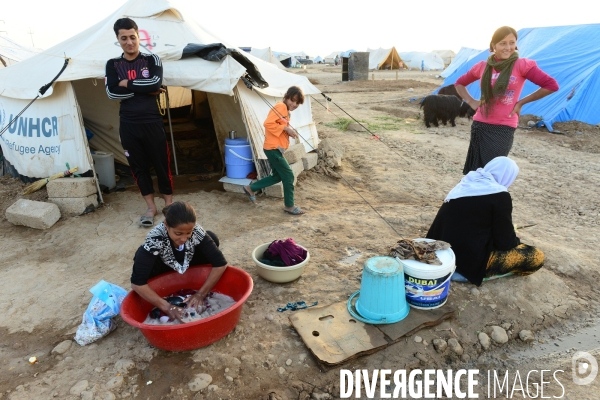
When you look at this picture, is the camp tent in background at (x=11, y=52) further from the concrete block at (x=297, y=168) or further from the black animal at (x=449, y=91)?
the black animal at (x=449, y=91)

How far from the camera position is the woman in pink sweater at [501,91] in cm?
318

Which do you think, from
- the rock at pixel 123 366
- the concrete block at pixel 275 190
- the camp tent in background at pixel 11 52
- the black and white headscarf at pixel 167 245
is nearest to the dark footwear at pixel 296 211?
the concrete block at pixel 275 190

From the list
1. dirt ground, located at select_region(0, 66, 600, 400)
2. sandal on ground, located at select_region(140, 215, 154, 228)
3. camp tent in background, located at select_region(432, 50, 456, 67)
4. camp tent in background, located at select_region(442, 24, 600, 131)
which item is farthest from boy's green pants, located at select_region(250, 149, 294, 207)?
camp tent in background, located at select_region(432, 50, 456, 67)

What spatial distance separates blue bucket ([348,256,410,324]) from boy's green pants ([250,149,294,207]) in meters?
1.90

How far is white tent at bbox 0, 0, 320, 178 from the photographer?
443cm

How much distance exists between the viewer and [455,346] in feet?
8.22

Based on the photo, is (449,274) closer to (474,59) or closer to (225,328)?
(225,328)

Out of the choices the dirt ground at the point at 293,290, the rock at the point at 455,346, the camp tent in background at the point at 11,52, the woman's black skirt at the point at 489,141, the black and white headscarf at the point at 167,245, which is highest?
Result: the camp tent in background at the point at 11,52

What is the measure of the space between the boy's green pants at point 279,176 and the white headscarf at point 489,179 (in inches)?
74.4

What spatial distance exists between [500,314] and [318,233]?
1760mm

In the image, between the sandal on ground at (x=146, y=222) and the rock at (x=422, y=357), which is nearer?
the rock at (x=422, y=357)

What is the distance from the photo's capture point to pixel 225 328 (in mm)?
2406

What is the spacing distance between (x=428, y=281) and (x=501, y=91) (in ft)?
5.86

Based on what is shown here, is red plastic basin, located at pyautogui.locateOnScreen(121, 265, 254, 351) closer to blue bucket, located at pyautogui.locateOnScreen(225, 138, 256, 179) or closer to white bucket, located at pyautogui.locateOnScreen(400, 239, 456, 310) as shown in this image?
white bucket, located at pyautogui.locateOnScreen(400, 239, 456, 310)
